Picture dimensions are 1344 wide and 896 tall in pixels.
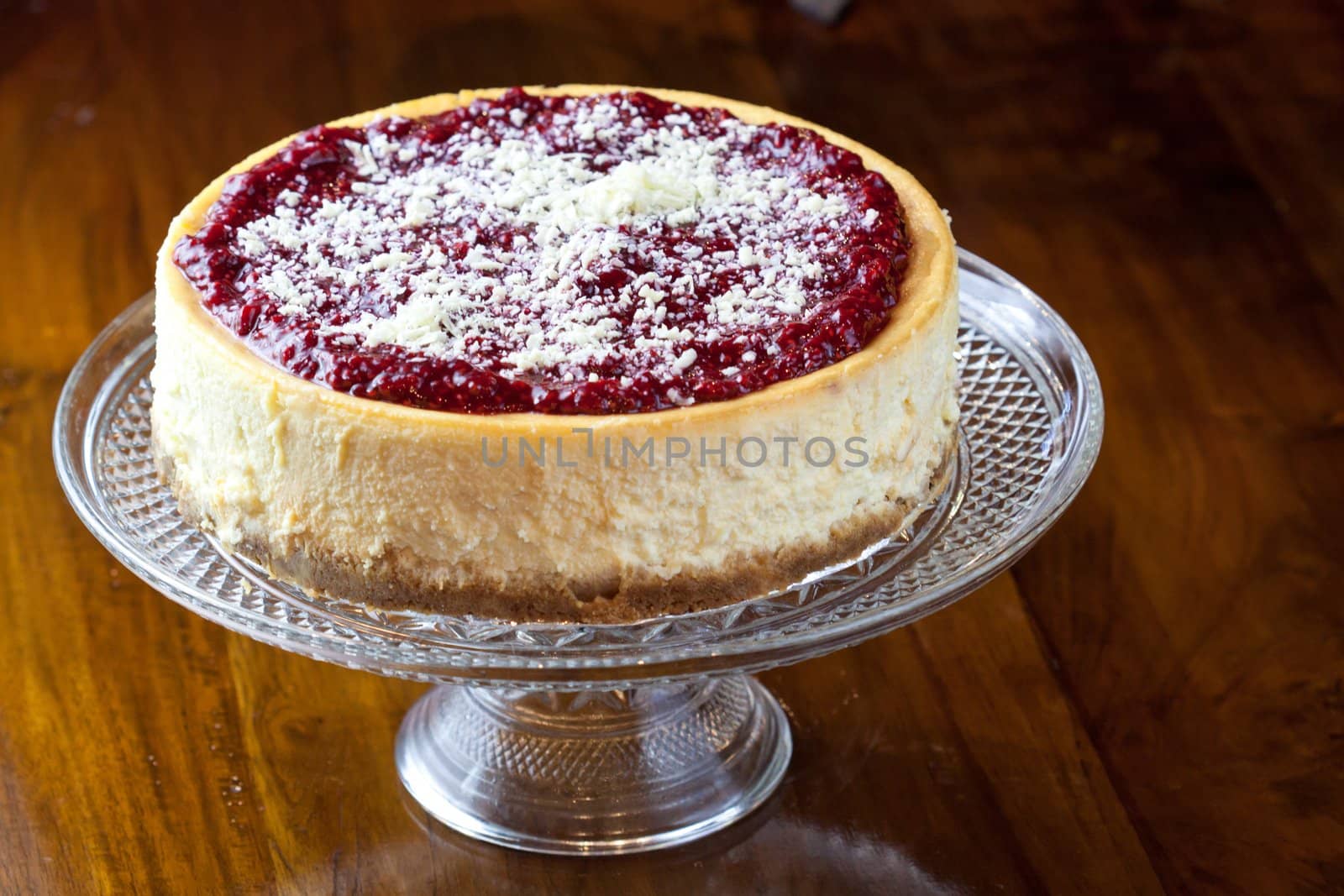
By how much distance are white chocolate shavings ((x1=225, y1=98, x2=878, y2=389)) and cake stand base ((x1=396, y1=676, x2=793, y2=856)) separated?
51 cm

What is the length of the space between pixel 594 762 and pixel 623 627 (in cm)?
40

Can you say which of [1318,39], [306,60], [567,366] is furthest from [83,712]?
[1318,39]

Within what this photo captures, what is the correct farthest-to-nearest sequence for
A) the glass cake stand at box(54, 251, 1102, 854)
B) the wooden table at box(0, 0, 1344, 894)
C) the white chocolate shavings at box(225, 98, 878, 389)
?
the wooden table at box(0, 0, 1344, 894)
the white chocolate shavings at box(225, 98, 878, 389)
the glass cake stand at box(54, 251, 1102, 854)

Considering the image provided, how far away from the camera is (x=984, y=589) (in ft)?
8.29

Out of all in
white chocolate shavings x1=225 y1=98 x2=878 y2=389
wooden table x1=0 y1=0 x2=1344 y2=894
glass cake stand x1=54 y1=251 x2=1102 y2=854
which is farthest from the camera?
wooden table x1=0 y1=0 x2=1344 y2=894

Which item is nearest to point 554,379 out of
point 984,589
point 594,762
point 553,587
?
point 553,587

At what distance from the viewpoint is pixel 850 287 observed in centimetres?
199

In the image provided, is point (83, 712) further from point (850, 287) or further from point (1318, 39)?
point (1318, 39)

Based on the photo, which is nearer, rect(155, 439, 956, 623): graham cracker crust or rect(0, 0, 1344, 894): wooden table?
rect(155, 439, 956, 623): graham cracker crust

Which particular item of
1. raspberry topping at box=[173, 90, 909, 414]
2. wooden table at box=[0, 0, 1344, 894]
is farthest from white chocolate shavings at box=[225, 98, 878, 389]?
wooden table at box=[0, 0, 1344, 894]

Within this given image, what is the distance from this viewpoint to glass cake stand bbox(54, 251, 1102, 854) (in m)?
1.77

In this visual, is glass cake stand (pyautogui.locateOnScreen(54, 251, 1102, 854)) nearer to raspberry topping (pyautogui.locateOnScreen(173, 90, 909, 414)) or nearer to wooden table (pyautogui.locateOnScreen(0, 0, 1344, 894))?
wooden table (pyautogui.locateOnScreen(0, 0, 1344, 894))

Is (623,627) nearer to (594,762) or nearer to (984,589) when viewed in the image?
(594,762)

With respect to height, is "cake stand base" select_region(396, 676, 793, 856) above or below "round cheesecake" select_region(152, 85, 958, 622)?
below
